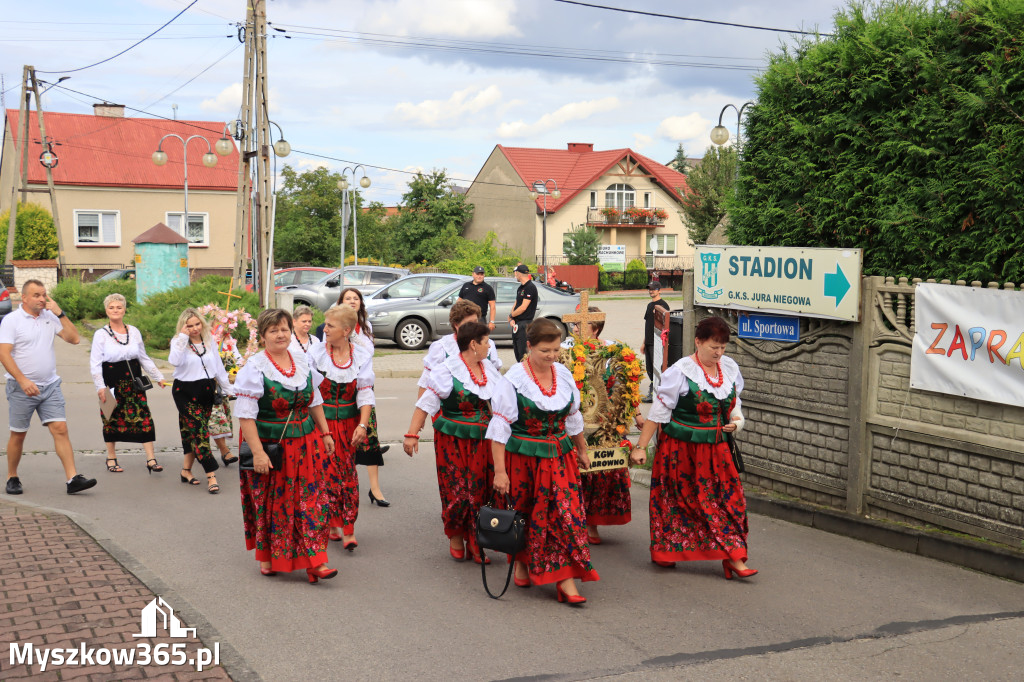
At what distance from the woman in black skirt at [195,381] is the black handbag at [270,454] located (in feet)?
10.4

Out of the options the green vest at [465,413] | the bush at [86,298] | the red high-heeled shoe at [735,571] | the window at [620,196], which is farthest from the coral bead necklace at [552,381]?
the window at [620,196]

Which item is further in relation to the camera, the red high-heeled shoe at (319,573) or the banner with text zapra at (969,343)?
the banner with text zapra at (969,343)

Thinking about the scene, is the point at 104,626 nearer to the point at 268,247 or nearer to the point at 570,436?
the point at 570,436

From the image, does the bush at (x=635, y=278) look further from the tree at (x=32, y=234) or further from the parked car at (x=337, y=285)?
the tree at (x=32, y=234)

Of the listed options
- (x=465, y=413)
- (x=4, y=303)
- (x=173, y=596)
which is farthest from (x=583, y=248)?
(x=173, y=596)

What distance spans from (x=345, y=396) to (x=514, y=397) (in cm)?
205

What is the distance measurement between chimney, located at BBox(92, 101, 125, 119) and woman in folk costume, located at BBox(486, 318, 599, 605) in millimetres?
50265

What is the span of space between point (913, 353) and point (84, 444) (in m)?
9.13

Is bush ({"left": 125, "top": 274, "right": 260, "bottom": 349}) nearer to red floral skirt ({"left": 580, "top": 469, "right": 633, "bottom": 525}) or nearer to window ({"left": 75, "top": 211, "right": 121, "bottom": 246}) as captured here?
red floral skirt ({"left": 580, "top": 469, "right": 633, "bottom": 525})

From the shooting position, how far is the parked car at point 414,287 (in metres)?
22.6

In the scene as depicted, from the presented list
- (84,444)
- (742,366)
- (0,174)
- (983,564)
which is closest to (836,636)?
(983,564)

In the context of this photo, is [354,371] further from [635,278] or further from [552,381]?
[635,278]

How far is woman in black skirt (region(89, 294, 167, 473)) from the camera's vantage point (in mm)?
9383

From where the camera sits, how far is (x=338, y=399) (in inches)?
298
